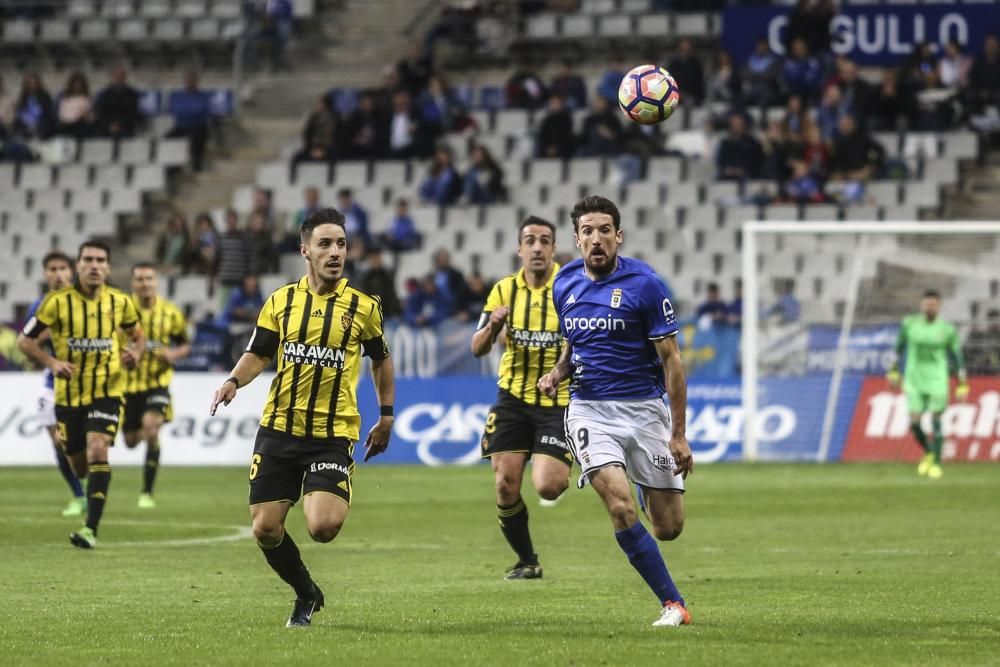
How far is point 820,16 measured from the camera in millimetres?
30703

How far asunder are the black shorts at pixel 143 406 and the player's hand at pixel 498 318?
783 cm

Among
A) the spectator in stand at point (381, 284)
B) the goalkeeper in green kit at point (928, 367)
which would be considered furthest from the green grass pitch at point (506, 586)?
the spectator in stand at point (381, 284)

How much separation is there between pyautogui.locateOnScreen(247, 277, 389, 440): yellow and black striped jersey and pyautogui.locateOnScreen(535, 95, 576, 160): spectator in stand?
21529 millimetres

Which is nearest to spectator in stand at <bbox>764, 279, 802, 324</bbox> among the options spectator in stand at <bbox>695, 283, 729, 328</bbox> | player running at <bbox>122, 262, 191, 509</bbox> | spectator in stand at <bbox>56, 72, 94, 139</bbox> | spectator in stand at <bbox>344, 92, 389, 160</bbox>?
spectator in stand at <bbox>695, 283, 729, 328</bbox>

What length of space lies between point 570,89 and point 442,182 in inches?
120

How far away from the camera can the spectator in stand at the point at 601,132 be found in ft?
100

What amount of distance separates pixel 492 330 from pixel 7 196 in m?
24.5

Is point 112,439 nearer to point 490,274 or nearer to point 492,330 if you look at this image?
point 492,330

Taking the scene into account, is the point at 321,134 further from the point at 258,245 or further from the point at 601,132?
the point at 601,132

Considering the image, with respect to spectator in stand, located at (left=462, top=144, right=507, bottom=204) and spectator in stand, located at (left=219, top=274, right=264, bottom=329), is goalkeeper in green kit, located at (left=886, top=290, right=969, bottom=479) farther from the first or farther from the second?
spectator in stand, located at (left=219, top=274, right=264, bottom=329)

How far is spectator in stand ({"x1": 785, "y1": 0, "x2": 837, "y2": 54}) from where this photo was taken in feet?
101

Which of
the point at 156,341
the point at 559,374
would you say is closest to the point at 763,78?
the point at 156,341

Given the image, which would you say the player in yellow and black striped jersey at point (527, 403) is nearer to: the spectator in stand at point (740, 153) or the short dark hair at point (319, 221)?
the short dark hair at point (319, 221)

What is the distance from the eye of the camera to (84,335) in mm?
14930
